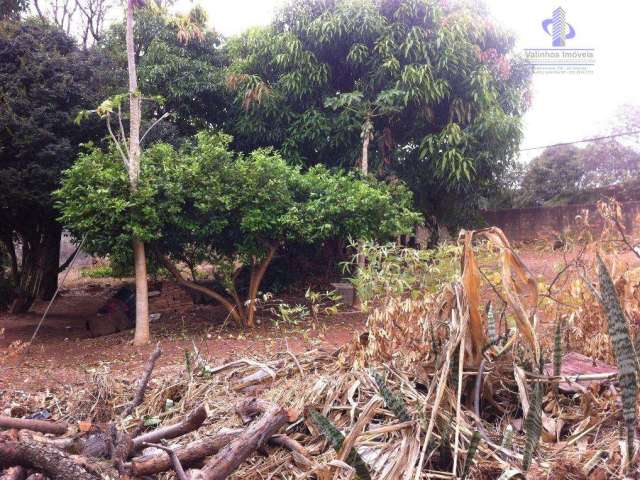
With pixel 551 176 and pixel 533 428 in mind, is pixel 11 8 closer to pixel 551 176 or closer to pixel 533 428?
pixel 533 428

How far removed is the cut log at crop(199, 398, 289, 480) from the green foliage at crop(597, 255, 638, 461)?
4.38 feet

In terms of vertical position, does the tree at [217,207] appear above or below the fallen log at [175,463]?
above

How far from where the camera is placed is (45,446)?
213cm

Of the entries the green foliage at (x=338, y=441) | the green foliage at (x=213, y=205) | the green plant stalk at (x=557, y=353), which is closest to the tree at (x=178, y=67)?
the green foliage at (x=213, y=205)

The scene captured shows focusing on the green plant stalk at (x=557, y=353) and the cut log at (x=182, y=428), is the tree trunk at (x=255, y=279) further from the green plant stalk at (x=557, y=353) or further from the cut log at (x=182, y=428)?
the green plant stalk at (x=557, y=353)

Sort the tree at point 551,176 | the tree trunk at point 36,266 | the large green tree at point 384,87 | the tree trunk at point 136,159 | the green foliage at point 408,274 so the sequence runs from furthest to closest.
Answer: the tree at point 551,176
the tree trunk at point 36,266
the large green tree at point 384,87
the tree trunk at point 136,159
the green foliage at point 408,274

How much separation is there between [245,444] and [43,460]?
74 centimetres

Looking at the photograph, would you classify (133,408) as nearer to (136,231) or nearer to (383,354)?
(383,354)

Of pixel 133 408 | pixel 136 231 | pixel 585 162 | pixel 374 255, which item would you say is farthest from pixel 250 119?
pixel 585 162

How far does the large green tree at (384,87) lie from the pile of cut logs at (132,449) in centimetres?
768

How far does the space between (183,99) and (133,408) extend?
28.1 ft

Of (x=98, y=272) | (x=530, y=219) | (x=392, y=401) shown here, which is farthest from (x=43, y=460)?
(x=98, y=272)

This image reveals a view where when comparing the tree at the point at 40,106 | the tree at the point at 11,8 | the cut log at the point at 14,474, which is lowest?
the cut log at the point at 14,474

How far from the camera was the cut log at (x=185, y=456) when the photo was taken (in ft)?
7.45
